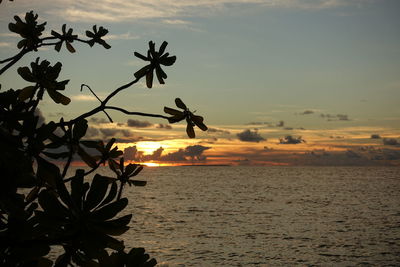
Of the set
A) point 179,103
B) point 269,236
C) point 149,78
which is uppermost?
point 149,78

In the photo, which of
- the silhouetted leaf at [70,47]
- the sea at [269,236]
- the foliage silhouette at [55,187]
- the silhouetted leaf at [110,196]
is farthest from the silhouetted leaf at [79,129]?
the sea at [269,236]

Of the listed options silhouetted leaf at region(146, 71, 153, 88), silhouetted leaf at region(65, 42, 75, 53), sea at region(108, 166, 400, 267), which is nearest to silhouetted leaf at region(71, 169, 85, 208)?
silhouetted leaf at region(146, 71, 153, 88)

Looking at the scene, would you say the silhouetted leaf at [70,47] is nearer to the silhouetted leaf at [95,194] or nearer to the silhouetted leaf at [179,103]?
the silhouetted leaf at [179,103]

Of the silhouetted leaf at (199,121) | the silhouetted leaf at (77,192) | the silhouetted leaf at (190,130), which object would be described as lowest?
the silhouetted leaf at (77,192)

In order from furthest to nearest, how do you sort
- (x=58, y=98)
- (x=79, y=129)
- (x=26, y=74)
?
1. (x=58, y=98)
2. (x=26, y=74)
3. (x=79, y=129)

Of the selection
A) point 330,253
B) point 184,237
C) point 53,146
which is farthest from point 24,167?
point 184,237

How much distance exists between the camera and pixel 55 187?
4.60ft

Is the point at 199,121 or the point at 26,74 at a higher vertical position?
the point at 26,74

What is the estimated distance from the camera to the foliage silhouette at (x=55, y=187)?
1.04 m

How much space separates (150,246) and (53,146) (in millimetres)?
28218

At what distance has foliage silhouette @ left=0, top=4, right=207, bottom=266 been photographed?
3.42ft

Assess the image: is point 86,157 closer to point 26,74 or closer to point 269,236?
point 26,74

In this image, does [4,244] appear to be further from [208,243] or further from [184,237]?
[184,237]

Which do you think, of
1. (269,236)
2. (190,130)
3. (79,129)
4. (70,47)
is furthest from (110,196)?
(269,236)
